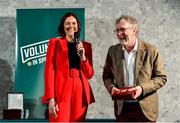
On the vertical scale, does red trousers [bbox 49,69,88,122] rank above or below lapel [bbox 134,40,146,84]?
below

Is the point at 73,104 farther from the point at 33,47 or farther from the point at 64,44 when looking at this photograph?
the point at 33,47

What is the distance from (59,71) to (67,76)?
0.26 ft

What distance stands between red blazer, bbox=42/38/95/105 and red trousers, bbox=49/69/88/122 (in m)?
0.04

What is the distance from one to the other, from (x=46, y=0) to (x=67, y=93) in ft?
5.54

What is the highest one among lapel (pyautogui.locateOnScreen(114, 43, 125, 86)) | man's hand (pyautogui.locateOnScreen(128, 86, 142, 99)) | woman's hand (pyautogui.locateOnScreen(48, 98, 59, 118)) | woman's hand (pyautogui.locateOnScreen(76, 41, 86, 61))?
woman's hand (pyautogui.locateOnScreen(76, 41, 86, 61))

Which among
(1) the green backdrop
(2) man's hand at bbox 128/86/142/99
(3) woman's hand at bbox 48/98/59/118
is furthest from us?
(1) the green backdrop

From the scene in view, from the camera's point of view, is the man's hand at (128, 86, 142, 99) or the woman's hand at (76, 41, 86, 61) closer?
the man's hand at (128, 86, 142, 99)

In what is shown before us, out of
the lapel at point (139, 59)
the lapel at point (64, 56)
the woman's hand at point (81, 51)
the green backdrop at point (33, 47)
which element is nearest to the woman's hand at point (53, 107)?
the lapel at point (64, 56)

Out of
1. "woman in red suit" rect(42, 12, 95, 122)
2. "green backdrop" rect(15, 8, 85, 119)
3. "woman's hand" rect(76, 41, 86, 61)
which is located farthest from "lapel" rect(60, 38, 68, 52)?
"green backdrop" rect(15, 8, 85, 119)

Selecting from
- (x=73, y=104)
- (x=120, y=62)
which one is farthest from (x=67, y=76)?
(x=120, y=62)

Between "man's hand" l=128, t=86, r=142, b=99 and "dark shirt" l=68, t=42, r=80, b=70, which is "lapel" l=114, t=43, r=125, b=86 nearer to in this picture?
"man's hand" l=128, t=86, r=142, b=99

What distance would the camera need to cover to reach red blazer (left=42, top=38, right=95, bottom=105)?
10.1 ft

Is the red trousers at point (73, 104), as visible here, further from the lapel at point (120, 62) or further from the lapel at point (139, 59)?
the lapel at point (139, 59)

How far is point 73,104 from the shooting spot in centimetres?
308
